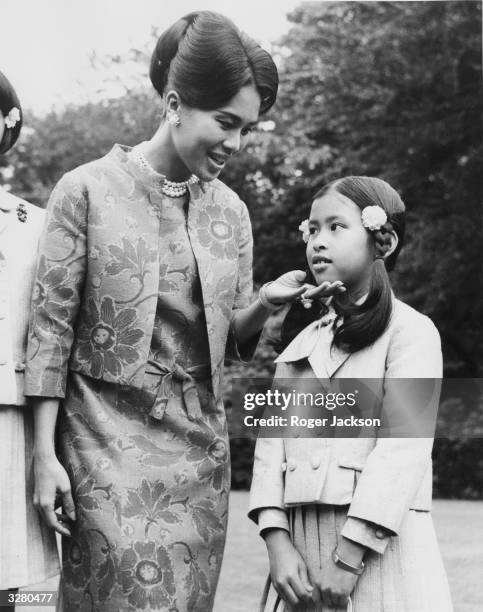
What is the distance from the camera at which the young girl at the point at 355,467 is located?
6.34ft

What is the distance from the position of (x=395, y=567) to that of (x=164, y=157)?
1059 mm

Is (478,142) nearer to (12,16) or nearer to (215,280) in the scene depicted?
(12,16)

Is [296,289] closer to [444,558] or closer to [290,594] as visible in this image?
[290,594]

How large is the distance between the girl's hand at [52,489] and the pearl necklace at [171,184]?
665 millimetres

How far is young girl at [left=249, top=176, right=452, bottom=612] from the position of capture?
193 cm

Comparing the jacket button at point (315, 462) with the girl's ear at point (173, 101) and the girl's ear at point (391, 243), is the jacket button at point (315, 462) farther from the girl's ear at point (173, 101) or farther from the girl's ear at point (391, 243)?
the girl's ear at point (173, 101)

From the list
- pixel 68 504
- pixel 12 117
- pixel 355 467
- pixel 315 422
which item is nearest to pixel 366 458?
pixel 355 467

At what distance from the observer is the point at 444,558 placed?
5902mm

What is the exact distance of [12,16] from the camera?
3586 millimetres

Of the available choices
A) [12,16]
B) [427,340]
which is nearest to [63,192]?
[427,340]

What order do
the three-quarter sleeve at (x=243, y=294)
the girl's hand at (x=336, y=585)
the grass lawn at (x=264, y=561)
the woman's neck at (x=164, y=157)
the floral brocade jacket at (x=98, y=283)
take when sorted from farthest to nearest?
the grass lawn at (x=264, y=561) → the three-quarter sleeve at (x=243, y=294) → the woman's neck at (x=164, y=157) → the floral brocade jacket at (x=98, y=283) → the girl's hand at (x=336, y=585)

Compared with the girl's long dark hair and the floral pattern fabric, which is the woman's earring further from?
the girl's long dark hair

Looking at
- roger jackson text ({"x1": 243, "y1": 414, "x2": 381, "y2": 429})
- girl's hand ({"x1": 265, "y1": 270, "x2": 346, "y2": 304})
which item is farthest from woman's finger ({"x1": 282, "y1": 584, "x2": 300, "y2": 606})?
girl's hand ({"x1": 265, "y1": 270, "x2": 346, "y2": 304})

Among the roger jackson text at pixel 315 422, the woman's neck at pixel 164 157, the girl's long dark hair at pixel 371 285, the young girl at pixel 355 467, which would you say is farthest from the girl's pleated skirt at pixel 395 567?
the woman's neck at pixel 164 157
